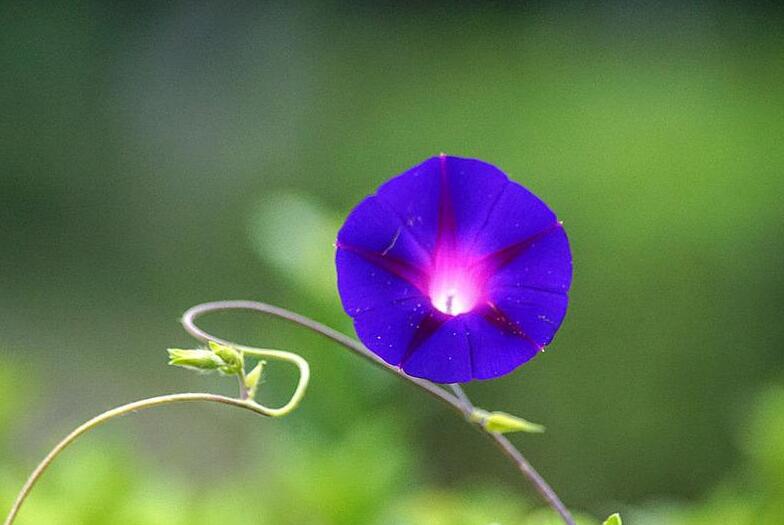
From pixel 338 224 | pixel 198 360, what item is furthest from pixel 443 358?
pixel 338 224

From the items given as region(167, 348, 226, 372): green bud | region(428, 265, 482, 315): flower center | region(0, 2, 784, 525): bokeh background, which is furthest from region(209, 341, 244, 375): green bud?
region(0, 2, 784, 525): bokeh background

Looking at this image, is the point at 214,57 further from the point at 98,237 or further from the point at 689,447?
the point at 689,447

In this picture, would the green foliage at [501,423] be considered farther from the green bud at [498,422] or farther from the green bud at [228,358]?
the green bud at [228,358]

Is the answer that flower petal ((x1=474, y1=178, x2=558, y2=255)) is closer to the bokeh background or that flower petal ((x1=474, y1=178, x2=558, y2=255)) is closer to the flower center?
the flower center

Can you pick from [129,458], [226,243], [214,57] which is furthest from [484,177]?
[214,57]

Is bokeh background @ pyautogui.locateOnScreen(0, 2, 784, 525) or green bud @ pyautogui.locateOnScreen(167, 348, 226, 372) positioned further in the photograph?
bokeh background @ pyautogui.locateOnScreen(0, 2, 784, 525)

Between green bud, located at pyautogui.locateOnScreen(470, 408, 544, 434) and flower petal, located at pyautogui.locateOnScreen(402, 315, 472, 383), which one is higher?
flower petal, located at pyautogui.locateOnScreen(402, 315, 472, 383)

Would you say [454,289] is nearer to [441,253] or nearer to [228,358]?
[441,253]
